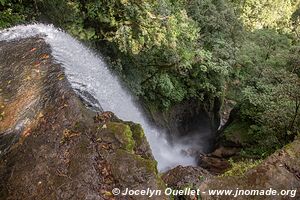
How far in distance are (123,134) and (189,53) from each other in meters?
7.46

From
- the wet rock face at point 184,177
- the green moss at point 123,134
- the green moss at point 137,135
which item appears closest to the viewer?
the green moss at point 123,134

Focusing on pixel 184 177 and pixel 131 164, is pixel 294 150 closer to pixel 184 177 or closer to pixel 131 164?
pixel 184 177

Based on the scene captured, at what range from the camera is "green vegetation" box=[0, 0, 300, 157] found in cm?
953

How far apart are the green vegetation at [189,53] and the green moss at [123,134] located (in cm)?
499

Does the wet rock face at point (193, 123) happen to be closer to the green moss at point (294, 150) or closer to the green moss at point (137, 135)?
the green moss at point (294, 150)

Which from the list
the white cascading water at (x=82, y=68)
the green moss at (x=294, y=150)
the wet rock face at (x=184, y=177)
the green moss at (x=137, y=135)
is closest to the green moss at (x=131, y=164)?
the green moss at (x=137, y=135)

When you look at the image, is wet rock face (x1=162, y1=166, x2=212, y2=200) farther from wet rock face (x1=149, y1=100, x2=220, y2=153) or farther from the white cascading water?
wet rock face (x1=149, y1=100, x2=220, y2=153)

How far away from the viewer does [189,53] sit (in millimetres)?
11281

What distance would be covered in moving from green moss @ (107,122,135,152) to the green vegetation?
4991 millimetres

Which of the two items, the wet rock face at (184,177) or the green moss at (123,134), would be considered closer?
the green moss at (123,134)

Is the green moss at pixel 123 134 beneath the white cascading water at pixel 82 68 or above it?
above

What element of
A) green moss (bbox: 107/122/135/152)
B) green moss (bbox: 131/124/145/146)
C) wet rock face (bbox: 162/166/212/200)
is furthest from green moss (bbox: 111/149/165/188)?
wet rock face (bbox: 162/166/212/200)

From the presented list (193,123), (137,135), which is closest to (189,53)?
(193,123)

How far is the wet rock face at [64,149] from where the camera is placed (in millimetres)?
3893
